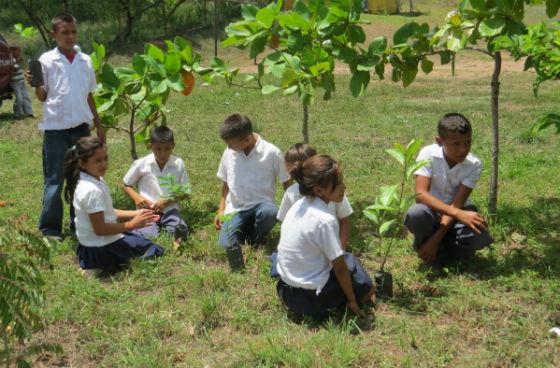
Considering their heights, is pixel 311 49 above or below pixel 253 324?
above

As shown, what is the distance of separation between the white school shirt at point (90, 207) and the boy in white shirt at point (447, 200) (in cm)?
189

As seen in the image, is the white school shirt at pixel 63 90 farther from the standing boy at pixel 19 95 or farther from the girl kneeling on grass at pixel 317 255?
the standing boy at pixel 19 95

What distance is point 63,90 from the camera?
4.68 meters

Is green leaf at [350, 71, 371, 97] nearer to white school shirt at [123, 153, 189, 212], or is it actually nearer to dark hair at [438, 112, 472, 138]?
dark hair at [438, 112, 472, 138]

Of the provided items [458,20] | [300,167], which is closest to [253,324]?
[300,167]

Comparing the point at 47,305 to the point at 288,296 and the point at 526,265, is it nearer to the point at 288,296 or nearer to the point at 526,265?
the point at 288,296

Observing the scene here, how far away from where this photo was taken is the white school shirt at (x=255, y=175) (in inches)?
182

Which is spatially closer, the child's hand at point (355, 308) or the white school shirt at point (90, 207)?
the child's hand at point (355, 308)

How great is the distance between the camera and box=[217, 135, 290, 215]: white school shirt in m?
4.61

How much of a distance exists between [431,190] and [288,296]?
130 cm

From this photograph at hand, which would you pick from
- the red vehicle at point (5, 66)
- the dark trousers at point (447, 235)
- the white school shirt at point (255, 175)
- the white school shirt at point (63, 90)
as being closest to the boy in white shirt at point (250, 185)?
the white school shirt at point (255, 175)

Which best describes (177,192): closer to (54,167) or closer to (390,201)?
(54,167)

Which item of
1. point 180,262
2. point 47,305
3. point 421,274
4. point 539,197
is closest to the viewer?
point 47,305

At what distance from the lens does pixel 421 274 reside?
3.93m
